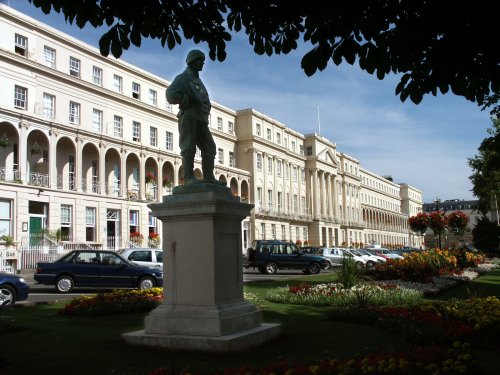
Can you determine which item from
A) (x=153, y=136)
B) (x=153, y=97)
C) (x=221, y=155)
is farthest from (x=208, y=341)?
(x=221, y=155)

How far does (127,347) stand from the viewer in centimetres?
826

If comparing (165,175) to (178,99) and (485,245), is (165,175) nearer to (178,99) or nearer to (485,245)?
(485,245)

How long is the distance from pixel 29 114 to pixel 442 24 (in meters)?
33.4

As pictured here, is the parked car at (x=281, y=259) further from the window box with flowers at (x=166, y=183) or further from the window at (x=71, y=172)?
the window box with flowers at (x=166, y=183)

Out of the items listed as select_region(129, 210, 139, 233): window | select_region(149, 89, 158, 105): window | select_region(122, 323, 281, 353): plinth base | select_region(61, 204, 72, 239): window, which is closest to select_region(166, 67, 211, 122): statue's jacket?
select_region(122, 323, 281, 353): plinth base

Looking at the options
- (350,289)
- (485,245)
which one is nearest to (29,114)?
(350,289)

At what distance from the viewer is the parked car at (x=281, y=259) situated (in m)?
32.2

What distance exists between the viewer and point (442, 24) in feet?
17.1

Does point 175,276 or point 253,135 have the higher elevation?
point 253,135

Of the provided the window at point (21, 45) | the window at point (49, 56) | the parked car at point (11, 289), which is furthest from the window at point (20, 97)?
the parked car at point (11, 289)

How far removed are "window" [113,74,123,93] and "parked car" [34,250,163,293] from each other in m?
26.0

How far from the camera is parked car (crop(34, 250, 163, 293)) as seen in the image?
19.9 meters

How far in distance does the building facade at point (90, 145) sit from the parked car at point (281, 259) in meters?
12.9

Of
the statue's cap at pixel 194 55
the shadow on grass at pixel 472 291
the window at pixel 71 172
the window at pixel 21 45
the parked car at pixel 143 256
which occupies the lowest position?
the shadow on grass at pixel 472 291
